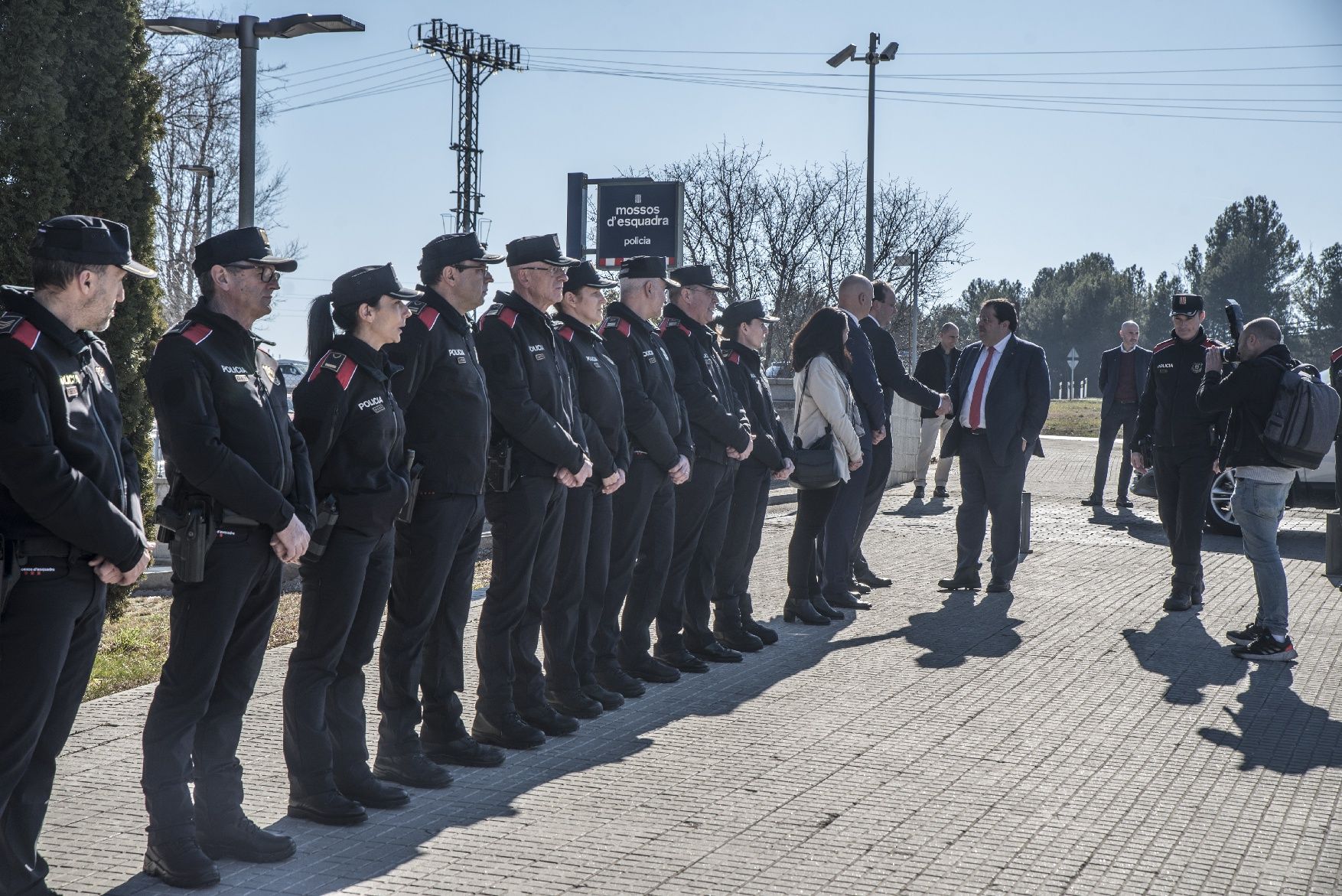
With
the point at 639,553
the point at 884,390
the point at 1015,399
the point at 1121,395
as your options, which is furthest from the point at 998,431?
the point at 1121,395

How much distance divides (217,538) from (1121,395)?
1320cm

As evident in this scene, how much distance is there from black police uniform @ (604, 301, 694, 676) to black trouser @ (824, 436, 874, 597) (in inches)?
95.0

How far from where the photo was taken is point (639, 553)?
7.48m

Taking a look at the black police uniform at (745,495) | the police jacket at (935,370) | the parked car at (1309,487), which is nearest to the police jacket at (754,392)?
the black police uniform at (745,495)

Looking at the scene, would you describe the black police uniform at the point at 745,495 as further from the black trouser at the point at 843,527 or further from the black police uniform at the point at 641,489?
the black trouser at the point at 843,527

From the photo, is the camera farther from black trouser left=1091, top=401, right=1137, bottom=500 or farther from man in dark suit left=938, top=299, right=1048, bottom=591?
black trouser left=1091, top=401, right=1137, bottom=500

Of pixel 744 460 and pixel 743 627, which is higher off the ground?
pixel 744 460

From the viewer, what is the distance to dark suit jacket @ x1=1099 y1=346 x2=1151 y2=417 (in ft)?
51.6

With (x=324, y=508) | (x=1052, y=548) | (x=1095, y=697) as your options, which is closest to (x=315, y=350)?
(x=324, y=508)

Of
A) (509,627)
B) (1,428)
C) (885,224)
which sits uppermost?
(885,224)

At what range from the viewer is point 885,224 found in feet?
126

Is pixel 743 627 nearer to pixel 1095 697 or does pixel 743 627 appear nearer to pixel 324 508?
pixel 1095 697

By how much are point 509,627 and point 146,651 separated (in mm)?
2871

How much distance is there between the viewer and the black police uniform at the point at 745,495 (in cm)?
830
